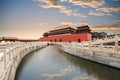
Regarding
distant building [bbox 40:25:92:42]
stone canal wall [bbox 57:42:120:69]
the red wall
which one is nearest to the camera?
stone canal wall [bbox 57:42:120:69]

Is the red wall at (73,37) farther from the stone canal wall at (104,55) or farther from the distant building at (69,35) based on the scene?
the stone canal wall at (104,55)

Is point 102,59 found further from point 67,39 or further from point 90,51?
point 67,39

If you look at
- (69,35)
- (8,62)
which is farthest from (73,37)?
(8,62)

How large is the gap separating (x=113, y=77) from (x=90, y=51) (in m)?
5.88

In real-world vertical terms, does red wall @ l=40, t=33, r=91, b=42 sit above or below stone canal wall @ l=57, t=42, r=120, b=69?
above

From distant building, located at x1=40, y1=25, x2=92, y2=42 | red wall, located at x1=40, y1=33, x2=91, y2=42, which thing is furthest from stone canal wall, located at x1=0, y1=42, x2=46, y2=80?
distant building, located at x1=40, y1=25, x2=92, y2=42

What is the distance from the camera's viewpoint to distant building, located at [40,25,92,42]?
4225 centimetres

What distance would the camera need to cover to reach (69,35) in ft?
161

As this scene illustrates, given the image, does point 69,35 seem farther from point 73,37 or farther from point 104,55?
point 104,55

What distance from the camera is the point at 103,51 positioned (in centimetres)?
1320

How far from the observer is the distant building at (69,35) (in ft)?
139

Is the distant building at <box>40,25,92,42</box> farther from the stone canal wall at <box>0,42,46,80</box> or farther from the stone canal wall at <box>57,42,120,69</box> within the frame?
the stone canal wall at <box>0,42,46,80</box>

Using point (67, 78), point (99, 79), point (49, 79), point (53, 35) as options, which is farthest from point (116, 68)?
point (53, 35)

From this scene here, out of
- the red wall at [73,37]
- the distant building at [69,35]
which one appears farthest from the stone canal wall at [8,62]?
the distant building at [69,35]
